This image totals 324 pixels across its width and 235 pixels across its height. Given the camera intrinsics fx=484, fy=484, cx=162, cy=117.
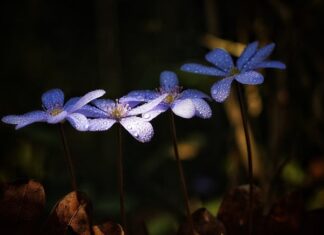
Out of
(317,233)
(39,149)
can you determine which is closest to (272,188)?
(317,233)

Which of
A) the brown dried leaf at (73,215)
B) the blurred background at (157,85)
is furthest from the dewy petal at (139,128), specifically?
the blurred background at (157,85)

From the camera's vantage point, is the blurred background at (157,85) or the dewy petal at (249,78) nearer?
the dewy petal at (249,78)

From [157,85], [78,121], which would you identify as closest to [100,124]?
[78,121]

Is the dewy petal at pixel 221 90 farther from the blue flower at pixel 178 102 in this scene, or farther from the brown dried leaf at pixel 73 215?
the brown dried leaf at pixel 73 215

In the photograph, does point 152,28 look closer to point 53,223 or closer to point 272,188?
point 272,188

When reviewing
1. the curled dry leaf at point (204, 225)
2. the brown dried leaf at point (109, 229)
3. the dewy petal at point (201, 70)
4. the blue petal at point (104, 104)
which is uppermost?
the dewy petal at point (201, 70)

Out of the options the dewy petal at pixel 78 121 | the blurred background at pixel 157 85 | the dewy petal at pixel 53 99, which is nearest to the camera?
the dewy petal at pixel 78 121

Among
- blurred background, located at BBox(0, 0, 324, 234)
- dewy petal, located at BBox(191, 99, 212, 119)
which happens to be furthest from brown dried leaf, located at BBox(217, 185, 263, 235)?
blurred background, located at BBox(0, 0, 324, 234)

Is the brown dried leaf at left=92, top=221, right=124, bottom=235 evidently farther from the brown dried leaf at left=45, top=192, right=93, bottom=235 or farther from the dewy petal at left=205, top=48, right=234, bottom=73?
the dewy petal at left=205, top=48, right=234, bottom=73
